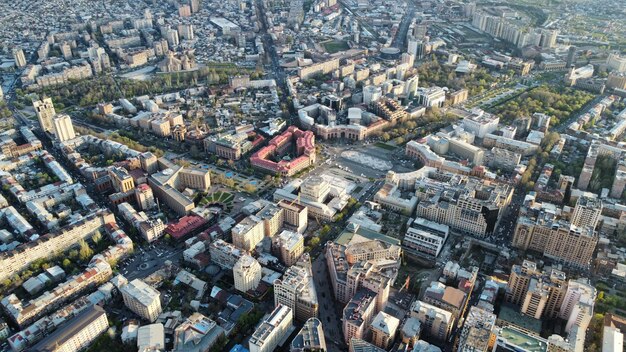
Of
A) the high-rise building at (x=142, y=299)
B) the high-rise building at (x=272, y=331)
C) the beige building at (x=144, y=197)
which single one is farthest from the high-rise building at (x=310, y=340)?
the beige building at (x=144, y=197)

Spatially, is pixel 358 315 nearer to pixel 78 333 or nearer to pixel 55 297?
pixel 78 333

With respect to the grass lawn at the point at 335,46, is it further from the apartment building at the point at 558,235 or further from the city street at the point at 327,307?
the city street at the point at 327,307

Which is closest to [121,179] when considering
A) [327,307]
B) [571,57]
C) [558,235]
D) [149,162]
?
[149,162]

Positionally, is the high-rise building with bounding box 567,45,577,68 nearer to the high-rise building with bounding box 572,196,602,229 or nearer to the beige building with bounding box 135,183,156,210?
the high-rise building with bounding box 572,196,602,229

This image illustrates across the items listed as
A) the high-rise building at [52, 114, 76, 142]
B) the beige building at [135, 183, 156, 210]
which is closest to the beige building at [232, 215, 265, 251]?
the beige building at [135, 183, 156, 210]

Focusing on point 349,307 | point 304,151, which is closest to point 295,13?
point 304,151
